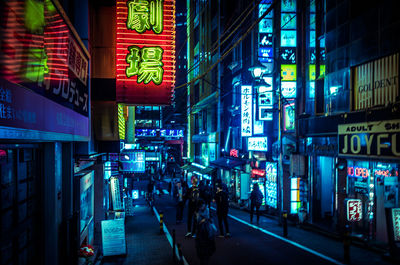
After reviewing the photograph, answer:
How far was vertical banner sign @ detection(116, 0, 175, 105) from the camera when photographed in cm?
1082

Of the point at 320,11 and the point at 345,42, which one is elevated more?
the point at 320,11

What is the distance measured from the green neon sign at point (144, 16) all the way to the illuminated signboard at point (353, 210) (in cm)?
1002

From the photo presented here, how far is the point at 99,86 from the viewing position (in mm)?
11844

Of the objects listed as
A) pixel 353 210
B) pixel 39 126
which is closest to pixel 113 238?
pixel 39 126

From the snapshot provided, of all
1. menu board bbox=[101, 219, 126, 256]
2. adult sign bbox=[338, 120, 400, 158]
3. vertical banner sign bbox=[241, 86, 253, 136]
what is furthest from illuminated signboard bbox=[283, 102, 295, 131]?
menu board bbox=[101, 219, 126, 256]

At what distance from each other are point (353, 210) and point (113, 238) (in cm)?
951

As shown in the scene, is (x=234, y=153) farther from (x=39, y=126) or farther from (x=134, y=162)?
(x=39, y=126)

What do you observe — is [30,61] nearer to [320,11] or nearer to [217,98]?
[320,11]

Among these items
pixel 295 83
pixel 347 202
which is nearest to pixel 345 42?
pixel 295 83

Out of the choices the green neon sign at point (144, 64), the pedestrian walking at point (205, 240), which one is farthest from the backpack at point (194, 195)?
the green neon sign at point (144, 64)

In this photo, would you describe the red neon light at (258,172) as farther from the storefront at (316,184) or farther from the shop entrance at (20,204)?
the shop entrance at (20,204)

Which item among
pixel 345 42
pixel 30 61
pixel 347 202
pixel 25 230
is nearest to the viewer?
pixel 30 61

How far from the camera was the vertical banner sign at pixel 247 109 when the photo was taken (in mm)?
21594

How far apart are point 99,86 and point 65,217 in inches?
197
